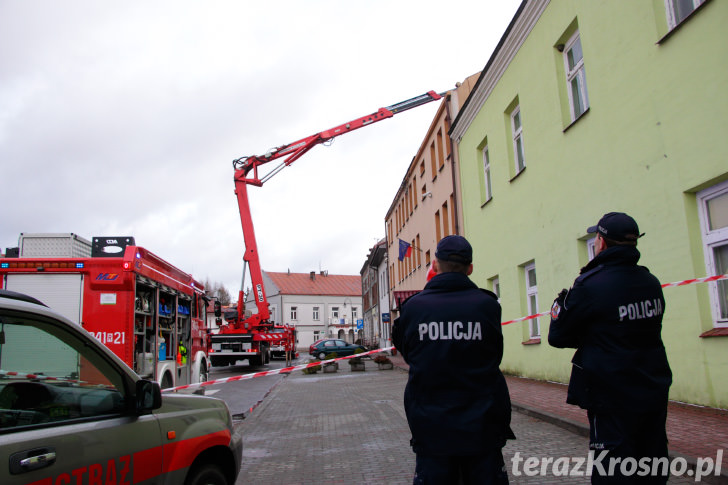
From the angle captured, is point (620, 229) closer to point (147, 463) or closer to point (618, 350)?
point (618, 350)

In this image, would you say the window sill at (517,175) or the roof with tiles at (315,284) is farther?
the roof with tiles at (315,284)

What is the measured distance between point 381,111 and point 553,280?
13982 mm

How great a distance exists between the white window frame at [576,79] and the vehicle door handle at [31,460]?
9.61 meters

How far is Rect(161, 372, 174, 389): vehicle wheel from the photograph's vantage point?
9258 millimetres

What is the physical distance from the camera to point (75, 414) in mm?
2781

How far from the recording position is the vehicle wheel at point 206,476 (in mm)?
3465

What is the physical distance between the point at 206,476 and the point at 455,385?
1.91 m

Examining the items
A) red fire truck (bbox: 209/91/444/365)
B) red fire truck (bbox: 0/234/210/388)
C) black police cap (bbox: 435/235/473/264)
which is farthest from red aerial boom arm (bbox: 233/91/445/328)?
black police cap (bbox: 435/235/473/264)

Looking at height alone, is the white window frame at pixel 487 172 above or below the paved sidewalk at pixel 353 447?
above

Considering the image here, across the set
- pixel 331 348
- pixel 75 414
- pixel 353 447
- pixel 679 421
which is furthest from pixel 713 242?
pixel 331 348

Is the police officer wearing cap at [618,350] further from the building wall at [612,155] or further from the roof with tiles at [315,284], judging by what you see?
the roof with tiles at [315,284]

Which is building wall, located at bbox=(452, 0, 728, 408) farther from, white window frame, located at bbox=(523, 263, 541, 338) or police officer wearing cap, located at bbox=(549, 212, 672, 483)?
police officer wearing cap, located at bbox=(549, 212, 672, 483)

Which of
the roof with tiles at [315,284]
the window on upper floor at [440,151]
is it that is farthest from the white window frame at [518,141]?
the roof with tiles at [315,284]

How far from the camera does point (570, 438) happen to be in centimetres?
643
